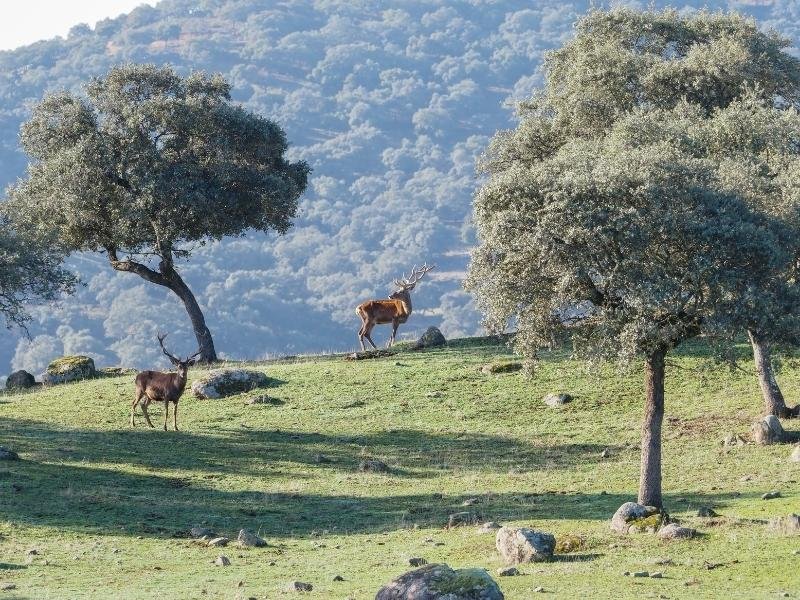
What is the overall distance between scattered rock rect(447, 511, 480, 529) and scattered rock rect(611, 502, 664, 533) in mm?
3223

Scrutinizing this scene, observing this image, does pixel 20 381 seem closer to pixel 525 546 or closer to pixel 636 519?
pixel 636 519

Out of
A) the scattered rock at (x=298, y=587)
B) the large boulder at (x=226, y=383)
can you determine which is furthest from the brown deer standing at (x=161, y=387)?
the scattered rock at (x=298, y=587)

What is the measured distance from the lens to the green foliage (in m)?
55.4

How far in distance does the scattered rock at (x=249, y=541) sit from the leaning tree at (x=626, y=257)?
23.3ft

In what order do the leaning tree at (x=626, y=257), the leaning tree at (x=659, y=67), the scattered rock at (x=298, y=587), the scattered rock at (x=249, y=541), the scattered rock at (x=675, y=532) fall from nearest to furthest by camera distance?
the scattered rock at (x=298, y=587) → the scattered rock at (x=675, y=532) → the scattered rock at (x=249, y=541) → the leaning tree at (x=626, y=257) → the leaning tree at (x=659, y=67)

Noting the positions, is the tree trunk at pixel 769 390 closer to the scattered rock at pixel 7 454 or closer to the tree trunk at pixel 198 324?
the scattered rock at pixel 7 454

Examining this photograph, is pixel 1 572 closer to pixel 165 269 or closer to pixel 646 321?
pixel 646 321

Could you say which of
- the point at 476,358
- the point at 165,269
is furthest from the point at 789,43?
the point at 165,269

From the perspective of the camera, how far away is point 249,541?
2722 centimetres

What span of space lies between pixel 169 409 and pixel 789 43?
28869 mm

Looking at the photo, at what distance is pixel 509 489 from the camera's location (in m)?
33.5

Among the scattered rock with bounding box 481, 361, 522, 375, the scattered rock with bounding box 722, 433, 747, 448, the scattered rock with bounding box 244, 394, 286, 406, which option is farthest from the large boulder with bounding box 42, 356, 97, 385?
the scattered rock with bounding box 722, 433, 747, 448

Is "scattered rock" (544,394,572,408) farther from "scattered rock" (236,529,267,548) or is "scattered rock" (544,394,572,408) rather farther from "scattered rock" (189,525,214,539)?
"scattered rock" (236,529,267,548)

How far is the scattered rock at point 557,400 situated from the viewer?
43.5 meters
